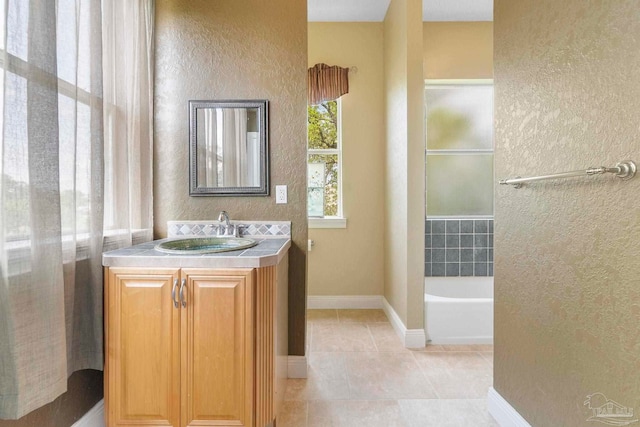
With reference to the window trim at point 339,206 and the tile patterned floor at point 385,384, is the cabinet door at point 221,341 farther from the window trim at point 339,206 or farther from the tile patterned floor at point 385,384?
the window trim at point 339,206

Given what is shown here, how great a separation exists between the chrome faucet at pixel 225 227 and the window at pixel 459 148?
2317 millimetres

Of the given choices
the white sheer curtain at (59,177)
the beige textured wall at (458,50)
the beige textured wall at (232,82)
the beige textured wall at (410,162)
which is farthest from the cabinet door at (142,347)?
the beige textured wall at (458,50)

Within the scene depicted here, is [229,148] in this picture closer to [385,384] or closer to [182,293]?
[182,293]

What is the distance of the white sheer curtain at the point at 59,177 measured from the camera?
1.06 metres

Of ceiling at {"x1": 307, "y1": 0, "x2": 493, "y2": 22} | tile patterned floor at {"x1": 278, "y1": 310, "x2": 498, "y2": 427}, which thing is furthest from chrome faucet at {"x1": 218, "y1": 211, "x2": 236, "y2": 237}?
ceiling at {"x1": 307, "y1": 0, "x2": 493, "y2": 22}

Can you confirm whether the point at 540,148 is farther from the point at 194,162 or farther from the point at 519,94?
the point at 194,162

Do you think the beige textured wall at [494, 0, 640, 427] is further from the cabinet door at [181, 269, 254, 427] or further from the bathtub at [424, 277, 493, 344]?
the cabinet door at [181, 269, 254, 427]

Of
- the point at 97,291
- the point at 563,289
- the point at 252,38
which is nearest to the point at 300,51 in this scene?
the point at 252,38

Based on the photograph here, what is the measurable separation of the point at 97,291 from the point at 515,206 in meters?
1.97

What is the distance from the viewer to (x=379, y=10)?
3.27 m

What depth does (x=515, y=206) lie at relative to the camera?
1.57 metres

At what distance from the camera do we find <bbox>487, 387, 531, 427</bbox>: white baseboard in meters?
1.55

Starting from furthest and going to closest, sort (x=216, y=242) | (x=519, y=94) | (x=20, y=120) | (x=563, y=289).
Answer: (x=216, y=242)
(x=519, y=94)
(x=563, y=289)
(x=20, y=120)

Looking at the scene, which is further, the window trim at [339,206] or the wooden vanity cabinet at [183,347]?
the window trim at [339,206]
